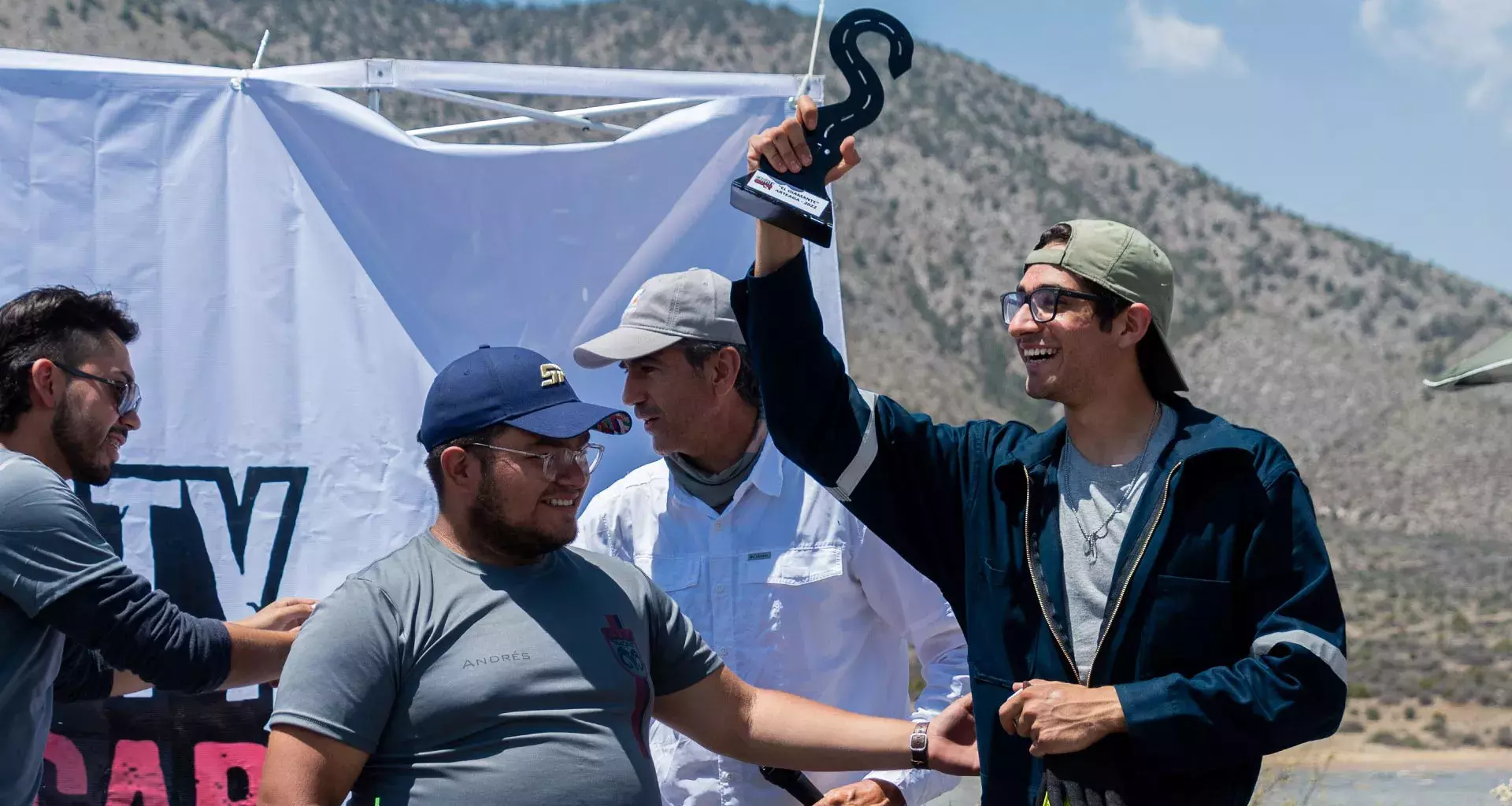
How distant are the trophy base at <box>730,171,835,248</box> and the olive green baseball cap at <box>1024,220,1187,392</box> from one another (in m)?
0.41

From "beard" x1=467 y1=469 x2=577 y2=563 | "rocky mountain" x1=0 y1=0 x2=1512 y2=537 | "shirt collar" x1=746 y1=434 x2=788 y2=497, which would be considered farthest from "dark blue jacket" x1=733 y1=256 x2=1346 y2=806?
"rocky mountain" x1=0 y1=0 x2=1512 y2=537

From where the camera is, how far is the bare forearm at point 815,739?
2689mm

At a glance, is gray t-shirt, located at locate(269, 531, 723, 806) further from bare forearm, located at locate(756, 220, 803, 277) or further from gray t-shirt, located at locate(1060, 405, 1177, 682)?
gray t-shirt, located at locate(1060, 405, 1177, 682)

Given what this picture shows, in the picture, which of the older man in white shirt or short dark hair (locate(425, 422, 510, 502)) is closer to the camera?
short dark hair (locate(425, 422, 510, 502))

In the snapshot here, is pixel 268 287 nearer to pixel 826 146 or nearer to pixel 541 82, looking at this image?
pixel 541 82

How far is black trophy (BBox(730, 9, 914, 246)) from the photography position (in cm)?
227

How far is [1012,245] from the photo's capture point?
44.9 meters

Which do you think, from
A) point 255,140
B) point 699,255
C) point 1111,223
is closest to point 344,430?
point 255,140

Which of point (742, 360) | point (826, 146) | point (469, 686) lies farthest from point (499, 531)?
point (742, 360)

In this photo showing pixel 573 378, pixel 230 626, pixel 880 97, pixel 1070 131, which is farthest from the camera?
pixel 1070 131

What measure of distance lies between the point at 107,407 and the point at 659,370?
44.9 inches

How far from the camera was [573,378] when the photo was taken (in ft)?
13.0

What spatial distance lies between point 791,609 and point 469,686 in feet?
3.52

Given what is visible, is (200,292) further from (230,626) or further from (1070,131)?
(1070,131)
